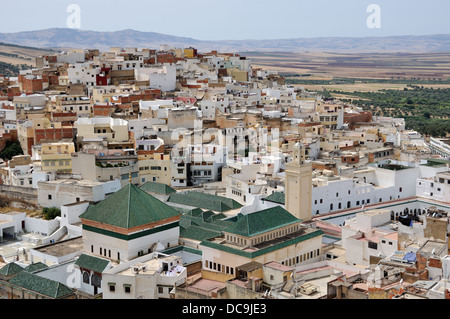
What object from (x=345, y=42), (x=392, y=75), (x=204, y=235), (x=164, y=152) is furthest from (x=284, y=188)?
(x=345, y=42)

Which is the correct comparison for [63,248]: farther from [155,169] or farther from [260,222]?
[155,169]

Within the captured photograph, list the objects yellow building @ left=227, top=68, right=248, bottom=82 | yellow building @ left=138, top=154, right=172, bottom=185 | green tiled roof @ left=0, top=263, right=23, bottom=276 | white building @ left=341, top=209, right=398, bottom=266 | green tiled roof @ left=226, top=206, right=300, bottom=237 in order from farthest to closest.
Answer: yellow building @ left=227, top=68, right=248, bottom=82
yellow building @ left=138, top=154, right=172, bottom=185
white building @ left=341, top=209, right=398, bottom=266
green tiled roof @ left=0, top=263, right=23, bottom=276
green tiled roof @ left=226, top=206, right=300, bottom=237

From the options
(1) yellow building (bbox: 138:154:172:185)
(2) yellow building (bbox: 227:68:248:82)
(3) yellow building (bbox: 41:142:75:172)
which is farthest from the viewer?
(2) yellow building (bbox: 227:68:248:82)

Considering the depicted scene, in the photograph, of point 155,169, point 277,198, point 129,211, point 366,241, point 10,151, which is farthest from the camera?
point 10,151

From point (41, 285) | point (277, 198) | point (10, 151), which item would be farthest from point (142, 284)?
point (10, 151)

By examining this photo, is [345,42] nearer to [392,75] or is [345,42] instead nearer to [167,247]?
[392,75]

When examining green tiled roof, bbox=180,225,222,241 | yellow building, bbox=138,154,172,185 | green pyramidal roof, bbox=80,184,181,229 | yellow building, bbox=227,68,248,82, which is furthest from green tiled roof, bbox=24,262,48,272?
yellow building, bbox=227,68,248,82

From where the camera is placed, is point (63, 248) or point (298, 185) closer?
point (63, 248)

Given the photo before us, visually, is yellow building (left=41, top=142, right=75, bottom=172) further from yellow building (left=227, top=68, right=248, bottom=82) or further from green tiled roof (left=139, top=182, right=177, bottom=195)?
yellow building (left=227, top=68, right=248, bottom=82)
